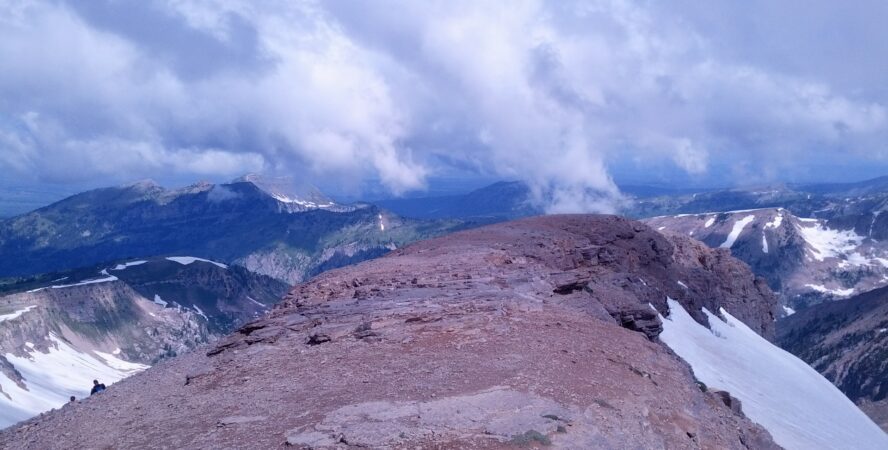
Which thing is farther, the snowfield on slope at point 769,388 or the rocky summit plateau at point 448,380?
the snowfield on slope at point 769,388

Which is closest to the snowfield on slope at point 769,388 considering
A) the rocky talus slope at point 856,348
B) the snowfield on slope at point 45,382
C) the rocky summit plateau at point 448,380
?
the rocky summit plateau at point 448,380

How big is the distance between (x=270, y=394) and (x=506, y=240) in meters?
26.7

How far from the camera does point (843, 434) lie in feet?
108

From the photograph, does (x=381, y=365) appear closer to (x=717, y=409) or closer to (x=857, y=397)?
(x=717, y=409)

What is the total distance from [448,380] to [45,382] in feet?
582

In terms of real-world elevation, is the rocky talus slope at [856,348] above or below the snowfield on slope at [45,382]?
below

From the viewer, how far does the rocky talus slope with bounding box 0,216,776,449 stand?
1367 centimetres

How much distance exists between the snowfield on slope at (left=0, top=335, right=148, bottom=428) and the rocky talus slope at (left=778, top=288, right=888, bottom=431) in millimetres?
138036

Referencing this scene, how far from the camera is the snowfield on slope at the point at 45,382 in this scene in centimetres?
12775

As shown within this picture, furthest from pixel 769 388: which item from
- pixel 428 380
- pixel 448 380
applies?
pixel 428 380

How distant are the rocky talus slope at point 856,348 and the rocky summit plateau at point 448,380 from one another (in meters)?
77.8

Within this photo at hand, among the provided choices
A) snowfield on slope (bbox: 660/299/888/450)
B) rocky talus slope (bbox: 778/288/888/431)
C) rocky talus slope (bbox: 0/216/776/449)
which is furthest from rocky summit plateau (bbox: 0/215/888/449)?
rocky talus slope (bbox: 778/288/888/431)

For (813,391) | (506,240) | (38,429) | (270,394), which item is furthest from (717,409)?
(813,391)

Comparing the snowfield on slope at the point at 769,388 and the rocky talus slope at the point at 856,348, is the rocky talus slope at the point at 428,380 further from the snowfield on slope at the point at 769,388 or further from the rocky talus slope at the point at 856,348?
the rocky talus slope at the point at 856,348
